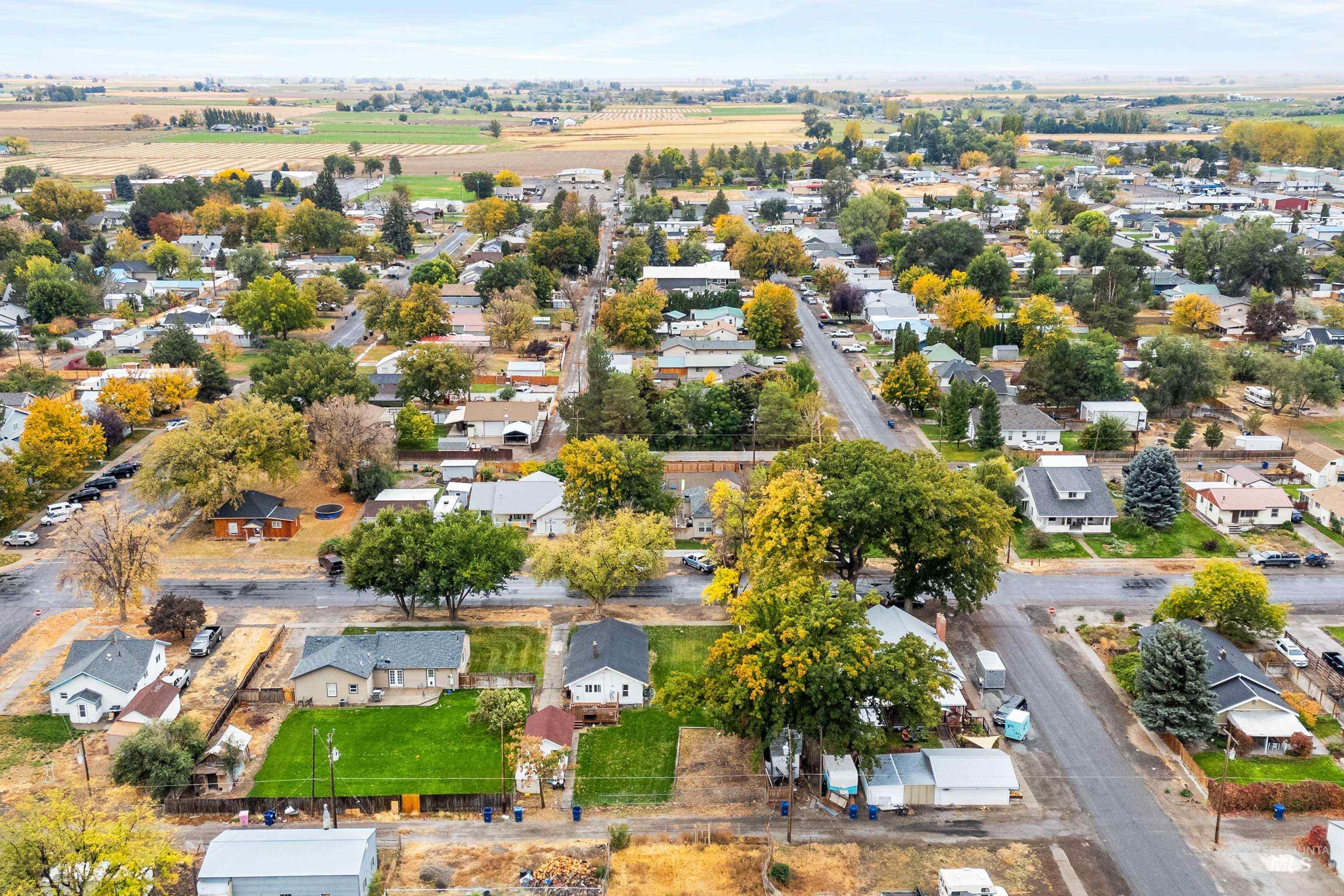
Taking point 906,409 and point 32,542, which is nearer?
point 32,542

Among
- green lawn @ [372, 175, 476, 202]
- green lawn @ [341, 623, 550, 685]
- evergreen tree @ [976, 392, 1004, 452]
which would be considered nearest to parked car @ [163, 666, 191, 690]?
green lawn @ [341, 623, 550, 685]

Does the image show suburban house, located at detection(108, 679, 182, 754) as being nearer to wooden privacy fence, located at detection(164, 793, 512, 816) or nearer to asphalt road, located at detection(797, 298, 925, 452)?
wooden privacy fence, located at detection(164, 793, 512, 816)

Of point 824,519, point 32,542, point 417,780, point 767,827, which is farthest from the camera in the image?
point 32,542

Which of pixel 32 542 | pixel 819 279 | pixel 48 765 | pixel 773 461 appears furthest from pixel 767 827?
pixel 819 279

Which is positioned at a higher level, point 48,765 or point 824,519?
point 824,519

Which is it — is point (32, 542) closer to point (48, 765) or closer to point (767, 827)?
point (48, 765)
